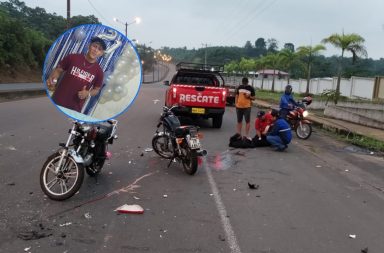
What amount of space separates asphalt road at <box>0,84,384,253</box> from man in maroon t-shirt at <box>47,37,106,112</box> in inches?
53.9

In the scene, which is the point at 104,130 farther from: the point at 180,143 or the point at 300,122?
the point at 300,122

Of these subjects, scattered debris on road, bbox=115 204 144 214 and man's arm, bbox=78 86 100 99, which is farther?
man's arm, bbox=78 86 100 99

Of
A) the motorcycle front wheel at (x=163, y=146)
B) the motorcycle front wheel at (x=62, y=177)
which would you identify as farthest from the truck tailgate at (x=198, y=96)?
the motorcycle front wheel at (x=62, y=177)

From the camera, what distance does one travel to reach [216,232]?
5000 millimetres

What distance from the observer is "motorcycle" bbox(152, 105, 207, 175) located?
7.71 m

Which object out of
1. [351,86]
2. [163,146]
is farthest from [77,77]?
[351,86]

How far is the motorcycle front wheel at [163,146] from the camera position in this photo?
8.70m

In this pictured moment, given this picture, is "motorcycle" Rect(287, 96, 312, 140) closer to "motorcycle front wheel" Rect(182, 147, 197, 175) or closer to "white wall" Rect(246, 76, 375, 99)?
"motorcycle front wheel" Rect(182, 147, 197, 175)

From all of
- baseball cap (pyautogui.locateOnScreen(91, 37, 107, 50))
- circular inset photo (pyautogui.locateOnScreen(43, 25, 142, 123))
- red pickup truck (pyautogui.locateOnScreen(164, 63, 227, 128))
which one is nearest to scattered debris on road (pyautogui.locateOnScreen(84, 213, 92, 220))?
circular inset photo (pyautogui.locateOnScreen(43, 25, 142, 123))

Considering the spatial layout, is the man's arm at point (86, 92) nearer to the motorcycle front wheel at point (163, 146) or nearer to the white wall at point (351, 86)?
the motorcycle front wheel at point (163, 146)

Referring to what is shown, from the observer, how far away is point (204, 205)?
601 cm

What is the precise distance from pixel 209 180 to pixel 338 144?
6627 millimetres

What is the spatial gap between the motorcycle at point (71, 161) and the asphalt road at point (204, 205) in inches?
7.9

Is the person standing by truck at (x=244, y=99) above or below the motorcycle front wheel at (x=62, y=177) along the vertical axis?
above
